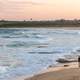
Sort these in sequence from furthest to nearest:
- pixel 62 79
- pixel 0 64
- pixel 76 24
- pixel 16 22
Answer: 1. pixel 16 22
2. pixel 76 24
3. pixel 0 64
4. pixel 62 79

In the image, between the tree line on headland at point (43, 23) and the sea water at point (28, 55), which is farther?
the tree line on headland at point (43, 23)

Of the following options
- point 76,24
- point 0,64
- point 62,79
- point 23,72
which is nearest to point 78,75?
point 62,79

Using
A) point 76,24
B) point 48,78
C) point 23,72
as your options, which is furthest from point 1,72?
point 76,24

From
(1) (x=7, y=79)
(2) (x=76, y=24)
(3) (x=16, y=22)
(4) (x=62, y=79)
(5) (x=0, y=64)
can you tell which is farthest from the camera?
(3) (x=16, y=22)

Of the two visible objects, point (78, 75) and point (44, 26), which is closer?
point (78, 75)

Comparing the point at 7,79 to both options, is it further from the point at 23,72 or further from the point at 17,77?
the point at 23,72

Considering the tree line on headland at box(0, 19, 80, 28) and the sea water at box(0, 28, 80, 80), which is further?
the tree line on headland at box(0, 19, 80, 28)

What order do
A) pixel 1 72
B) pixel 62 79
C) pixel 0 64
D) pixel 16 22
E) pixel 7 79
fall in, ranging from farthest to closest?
pixel 16 22 < pixel 0 64 < pixel 1 72 < pixel 7 79 < pixel 62 79

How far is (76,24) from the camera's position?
112 m

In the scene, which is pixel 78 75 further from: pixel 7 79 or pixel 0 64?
pixel 0 64

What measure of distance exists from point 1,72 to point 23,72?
101cm

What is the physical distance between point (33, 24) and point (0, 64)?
105080 millimetres

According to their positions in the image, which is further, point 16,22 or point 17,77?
point 16,22

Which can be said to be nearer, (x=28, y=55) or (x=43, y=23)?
(x=28, y=55)
